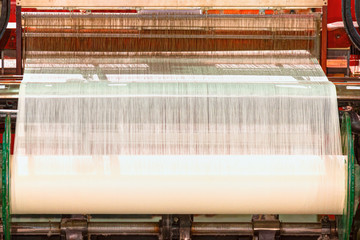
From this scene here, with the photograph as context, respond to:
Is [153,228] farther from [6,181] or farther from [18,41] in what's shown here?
[18,41]

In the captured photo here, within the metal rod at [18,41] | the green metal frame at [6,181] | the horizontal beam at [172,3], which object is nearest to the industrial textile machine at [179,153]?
the green metal frame at [6,181]

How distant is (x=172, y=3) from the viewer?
222 cm

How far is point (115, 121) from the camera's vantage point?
179cm

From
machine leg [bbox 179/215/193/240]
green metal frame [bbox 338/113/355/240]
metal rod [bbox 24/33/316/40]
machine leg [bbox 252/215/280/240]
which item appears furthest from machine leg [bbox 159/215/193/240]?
metal rod [bbox 24/33/316/40]

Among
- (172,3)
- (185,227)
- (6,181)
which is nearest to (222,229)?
(185,227)

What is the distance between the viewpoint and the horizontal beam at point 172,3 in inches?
87.0

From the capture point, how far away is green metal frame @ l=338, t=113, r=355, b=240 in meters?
1.71

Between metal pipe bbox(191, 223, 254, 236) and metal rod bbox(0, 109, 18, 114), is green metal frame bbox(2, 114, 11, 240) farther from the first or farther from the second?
metal pipe bbox(191, 223, 254, 236)

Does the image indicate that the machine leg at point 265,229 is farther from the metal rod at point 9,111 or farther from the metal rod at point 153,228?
the metal rod at point 9,111

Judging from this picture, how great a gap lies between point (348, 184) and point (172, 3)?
1.02 m

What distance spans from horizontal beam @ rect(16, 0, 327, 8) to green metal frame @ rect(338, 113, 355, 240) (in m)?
0.62

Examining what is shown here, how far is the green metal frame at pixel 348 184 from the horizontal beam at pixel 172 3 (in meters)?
0.62

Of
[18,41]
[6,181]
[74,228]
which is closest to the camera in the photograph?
[6,181]

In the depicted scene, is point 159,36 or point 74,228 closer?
point 74,228
